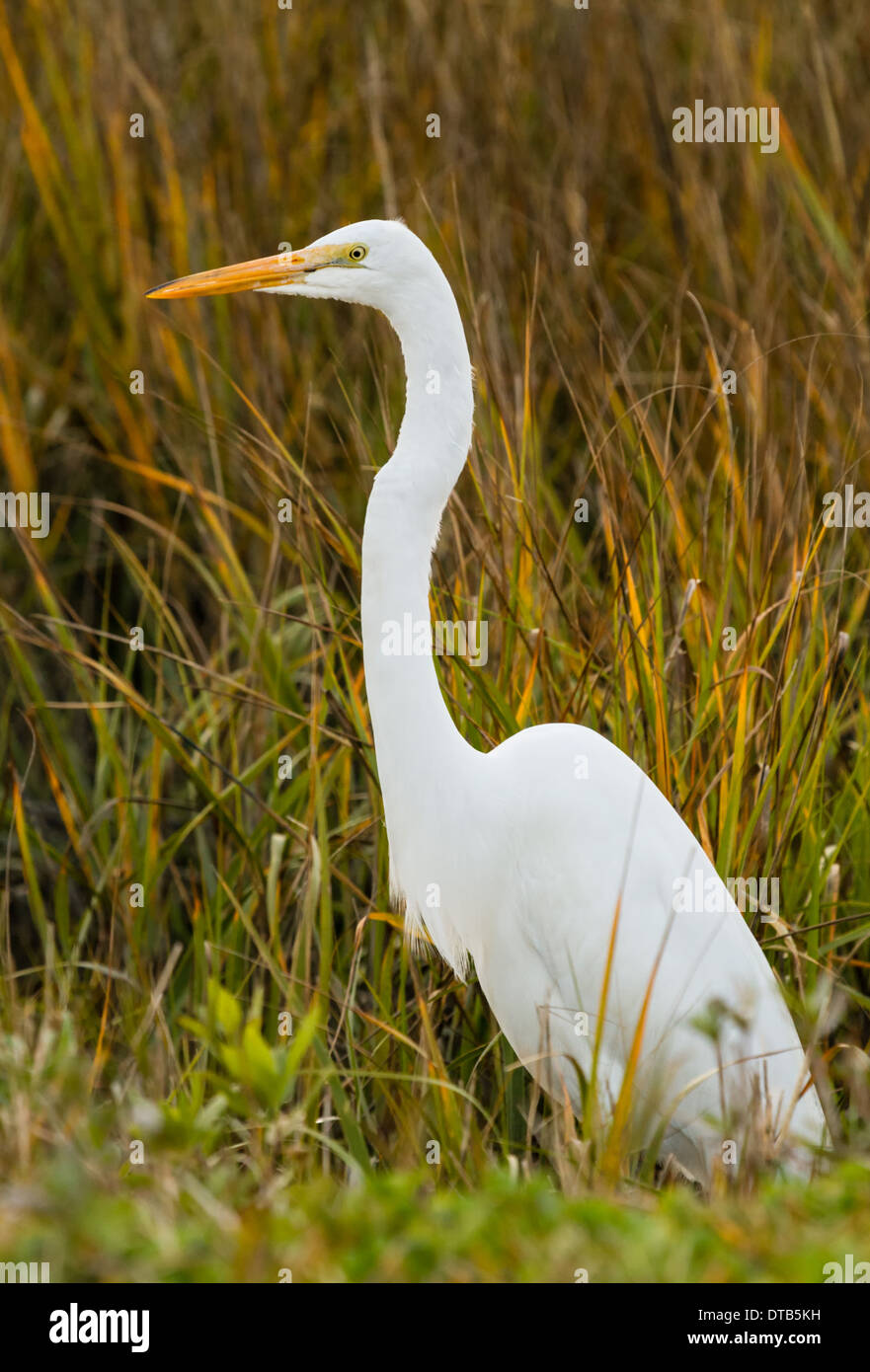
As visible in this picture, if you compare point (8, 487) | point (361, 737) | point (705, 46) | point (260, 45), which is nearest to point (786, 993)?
point (361, 737)

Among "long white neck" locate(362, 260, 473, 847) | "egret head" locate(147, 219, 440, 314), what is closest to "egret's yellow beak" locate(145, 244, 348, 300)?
"egret head" locate(147, 219, 440, 314)

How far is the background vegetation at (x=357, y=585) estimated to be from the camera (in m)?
1.71

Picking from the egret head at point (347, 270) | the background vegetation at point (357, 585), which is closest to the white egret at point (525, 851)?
the egret head at point (347, 270)

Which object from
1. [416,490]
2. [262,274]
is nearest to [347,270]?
[262,274]

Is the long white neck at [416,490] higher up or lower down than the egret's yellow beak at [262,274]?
lower down

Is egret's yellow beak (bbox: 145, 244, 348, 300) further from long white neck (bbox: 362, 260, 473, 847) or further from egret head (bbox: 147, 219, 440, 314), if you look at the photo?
long white neck (bbox: 362, 260, 473, 847)

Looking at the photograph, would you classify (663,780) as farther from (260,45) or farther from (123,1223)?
(260,45)

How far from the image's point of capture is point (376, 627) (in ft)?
7.41

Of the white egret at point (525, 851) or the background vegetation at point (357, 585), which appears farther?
the white egret at point (525, 851)

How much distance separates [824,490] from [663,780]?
103 centimetres

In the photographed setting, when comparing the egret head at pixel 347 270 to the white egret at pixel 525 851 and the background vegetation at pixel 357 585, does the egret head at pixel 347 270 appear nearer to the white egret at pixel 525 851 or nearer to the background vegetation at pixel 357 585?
the white egret at pixel 525 851

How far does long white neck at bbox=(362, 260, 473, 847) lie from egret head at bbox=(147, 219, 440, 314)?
0.10 feet

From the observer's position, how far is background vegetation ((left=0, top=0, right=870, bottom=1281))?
5.62 feet

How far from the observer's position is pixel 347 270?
2277 millimetres
